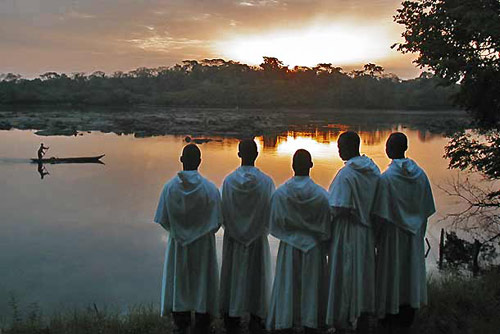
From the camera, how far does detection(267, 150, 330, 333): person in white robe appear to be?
13.0ft

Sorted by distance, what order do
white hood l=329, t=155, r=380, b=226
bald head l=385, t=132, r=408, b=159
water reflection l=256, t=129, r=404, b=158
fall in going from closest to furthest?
white hood l=329, t=155, r=380, b=226 → bald head l=385, t=132, r=408, b=159 → water reflection l=256, t=129, r=404, b=158

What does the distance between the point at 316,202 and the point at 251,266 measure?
0.80 m

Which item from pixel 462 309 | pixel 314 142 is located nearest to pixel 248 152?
pixel 462 309

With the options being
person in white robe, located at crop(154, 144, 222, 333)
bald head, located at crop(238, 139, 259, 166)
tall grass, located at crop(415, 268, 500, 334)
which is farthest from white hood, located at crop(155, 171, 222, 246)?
tall grass, located at crop(415, 268, 500, 334)

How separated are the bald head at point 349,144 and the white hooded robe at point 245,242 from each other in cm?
68

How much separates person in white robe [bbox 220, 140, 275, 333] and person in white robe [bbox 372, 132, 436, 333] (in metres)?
0.96

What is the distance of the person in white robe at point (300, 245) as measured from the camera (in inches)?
156

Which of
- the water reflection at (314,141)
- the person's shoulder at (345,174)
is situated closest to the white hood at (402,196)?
the person's shoulder at (345,174)

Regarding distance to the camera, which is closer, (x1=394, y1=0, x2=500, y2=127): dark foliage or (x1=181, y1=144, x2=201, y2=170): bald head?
(x1=181, y1=144, x2=201, y2=170): bald head

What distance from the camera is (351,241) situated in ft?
13.0

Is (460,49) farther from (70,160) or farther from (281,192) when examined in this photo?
(70,160)

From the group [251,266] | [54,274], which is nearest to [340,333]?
[251,266]

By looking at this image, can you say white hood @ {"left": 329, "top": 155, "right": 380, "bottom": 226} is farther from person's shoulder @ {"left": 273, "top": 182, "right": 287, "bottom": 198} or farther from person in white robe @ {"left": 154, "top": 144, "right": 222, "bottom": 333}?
person in white robe @ {"left": 154, "top": 144, "right": 222, "bottom": 333}

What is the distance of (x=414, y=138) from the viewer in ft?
128
